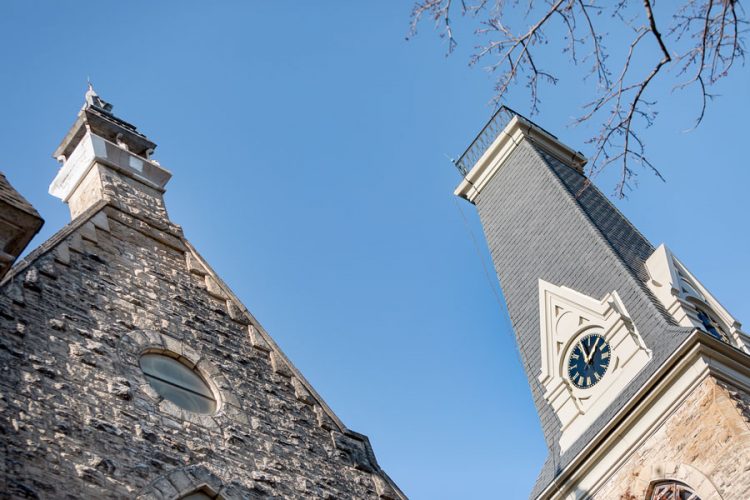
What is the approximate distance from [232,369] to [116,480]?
9.25 ft

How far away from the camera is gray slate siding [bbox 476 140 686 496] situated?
2270cm

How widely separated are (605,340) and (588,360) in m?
0.66

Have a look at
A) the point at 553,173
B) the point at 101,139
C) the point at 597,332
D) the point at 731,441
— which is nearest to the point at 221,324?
the point at 101,139

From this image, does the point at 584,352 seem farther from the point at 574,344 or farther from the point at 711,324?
the point at 711,324

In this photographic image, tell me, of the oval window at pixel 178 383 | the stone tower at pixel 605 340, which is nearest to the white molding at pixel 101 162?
the oval window at pixel 178 383

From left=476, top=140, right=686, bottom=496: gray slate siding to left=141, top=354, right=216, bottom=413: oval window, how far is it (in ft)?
36.2

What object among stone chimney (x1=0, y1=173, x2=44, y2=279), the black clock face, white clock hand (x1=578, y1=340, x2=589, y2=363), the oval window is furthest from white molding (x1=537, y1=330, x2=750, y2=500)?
stone chimney (x1=0, y1=173, x2=44, y2=279)

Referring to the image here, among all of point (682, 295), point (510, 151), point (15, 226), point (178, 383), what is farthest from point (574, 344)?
point (15, 226)

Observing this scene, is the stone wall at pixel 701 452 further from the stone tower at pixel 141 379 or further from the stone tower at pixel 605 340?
the stone tower at pixel 141 379

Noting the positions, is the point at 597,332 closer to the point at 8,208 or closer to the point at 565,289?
the point at 565,289

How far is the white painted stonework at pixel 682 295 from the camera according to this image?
23.0 meters

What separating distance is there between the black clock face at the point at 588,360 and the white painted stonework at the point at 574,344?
0.35 ft

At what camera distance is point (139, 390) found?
36.1ft

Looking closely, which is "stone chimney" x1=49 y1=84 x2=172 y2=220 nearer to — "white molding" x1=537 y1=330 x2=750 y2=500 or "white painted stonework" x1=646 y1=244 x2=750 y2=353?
"white molding" x1=537 y1=330 x2=750 y2=500
